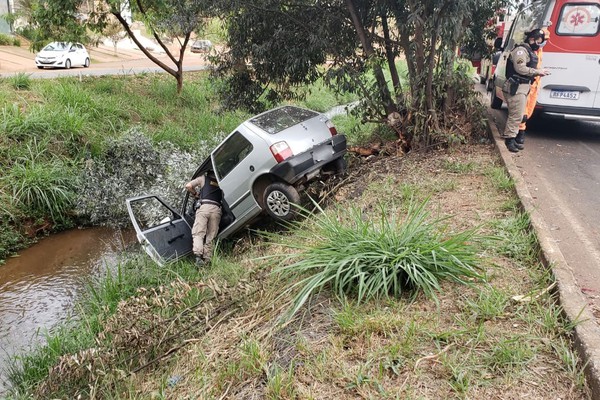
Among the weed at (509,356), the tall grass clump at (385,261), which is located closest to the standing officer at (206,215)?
the tall grass clump at (385,261)

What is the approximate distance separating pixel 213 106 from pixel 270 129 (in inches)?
363

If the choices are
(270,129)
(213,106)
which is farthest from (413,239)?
(213,106)

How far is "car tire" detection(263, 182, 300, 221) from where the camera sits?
6.50m

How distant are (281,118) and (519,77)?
12.2 ft

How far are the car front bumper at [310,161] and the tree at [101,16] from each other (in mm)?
3769

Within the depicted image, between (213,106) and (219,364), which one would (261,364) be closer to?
(219,364)

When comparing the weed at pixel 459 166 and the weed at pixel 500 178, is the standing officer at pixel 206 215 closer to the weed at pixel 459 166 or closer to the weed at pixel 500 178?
the weed at pixel 459 166

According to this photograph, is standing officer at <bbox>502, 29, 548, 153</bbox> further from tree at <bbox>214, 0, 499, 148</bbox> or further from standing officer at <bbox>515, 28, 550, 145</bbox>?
tree at <bbox>214, 0, 499, 148</bbox>

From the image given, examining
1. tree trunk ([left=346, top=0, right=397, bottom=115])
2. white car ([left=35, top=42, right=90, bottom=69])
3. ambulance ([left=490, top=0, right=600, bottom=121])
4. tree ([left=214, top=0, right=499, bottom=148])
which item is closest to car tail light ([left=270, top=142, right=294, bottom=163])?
tree ([left=214, top=0, right=499, bottom=148])

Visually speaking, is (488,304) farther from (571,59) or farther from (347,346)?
(571,59)

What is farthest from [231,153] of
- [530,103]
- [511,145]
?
[530,103]

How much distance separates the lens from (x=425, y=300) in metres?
3.49

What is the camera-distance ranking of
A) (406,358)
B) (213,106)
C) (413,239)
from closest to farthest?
1. (406,358)
2. (413,239)
3. (213,106)

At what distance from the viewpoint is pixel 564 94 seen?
26.9 ft
